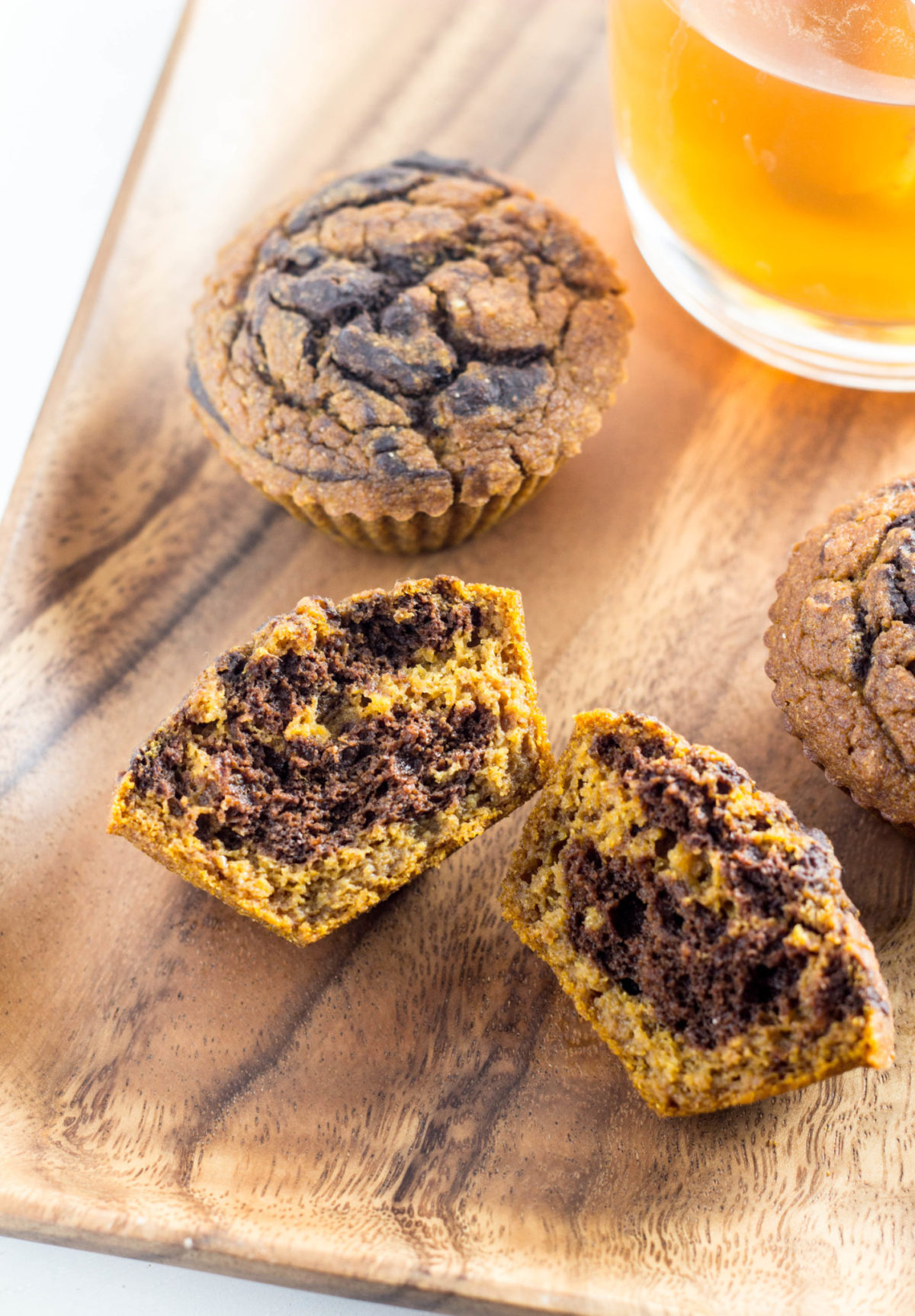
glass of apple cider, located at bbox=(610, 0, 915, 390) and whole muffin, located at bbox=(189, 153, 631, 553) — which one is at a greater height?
glass of apple cider, located at bbox=(610, 0, 915, 390)

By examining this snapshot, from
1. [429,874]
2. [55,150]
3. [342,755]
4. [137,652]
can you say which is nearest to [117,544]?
[137,652]

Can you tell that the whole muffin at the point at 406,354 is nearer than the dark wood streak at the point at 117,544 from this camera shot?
Yes

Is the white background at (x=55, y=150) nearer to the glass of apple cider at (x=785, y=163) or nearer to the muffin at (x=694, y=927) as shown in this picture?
the glass of apple cider at (x=785, y=163)

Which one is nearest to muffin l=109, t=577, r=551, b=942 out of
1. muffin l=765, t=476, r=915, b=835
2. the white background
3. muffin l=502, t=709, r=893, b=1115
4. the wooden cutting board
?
muffin l=502, t=709, r=893, b=1115

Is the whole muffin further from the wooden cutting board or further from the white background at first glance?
the white background

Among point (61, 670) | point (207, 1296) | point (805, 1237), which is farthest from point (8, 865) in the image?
point (805, 1237)

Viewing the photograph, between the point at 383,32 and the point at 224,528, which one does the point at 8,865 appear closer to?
the point at 224,528

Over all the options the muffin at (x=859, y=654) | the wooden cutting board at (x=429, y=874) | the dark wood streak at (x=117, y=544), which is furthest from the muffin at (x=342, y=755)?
the dark wood streak at (x=117, y=544)
